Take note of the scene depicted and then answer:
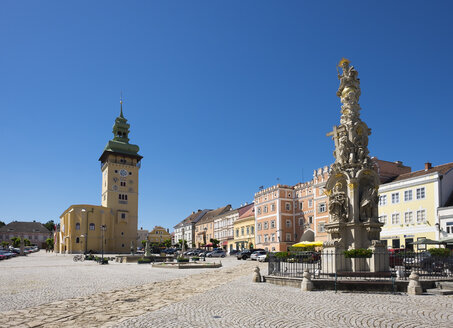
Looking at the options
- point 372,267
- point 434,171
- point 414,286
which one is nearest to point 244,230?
point 434,171

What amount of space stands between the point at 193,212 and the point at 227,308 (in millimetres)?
113341

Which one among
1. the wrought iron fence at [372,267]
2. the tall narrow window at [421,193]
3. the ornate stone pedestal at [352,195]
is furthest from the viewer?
the tall narrow window at [421,193]

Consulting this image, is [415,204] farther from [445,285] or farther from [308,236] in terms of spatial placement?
[445,285]

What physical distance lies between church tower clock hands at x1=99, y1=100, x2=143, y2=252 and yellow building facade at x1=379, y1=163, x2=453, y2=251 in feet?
187

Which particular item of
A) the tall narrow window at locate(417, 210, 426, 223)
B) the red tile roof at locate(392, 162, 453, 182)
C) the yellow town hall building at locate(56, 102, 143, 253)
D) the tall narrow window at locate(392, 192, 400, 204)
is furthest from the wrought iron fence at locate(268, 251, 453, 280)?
the yellow town hall building at locate(56, 102, 143, 253)

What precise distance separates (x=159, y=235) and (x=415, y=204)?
120 meters

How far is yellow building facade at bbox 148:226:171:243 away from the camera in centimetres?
14962

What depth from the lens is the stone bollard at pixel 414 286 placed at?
43.9 feet

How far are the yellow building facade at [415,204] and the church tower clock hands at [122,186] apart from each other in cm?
5696

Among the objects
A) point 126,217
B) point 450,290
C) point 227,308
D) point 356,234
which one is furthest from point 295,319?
point 126,217

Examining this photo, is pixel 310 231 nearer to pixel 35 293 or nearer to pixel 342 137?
pixel 342 137

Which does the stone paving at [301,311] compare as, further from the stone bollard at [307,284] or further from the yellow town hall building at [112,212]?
the yellow town hall building at [112,212]

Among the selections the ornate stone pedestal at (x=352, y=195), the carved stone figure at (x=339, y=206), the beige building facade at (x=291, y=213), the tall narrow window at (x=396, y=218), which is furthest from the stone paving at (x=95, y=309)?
the beige building facade at (x=291, y=213)

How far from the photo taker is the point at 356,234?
18.3 metres
